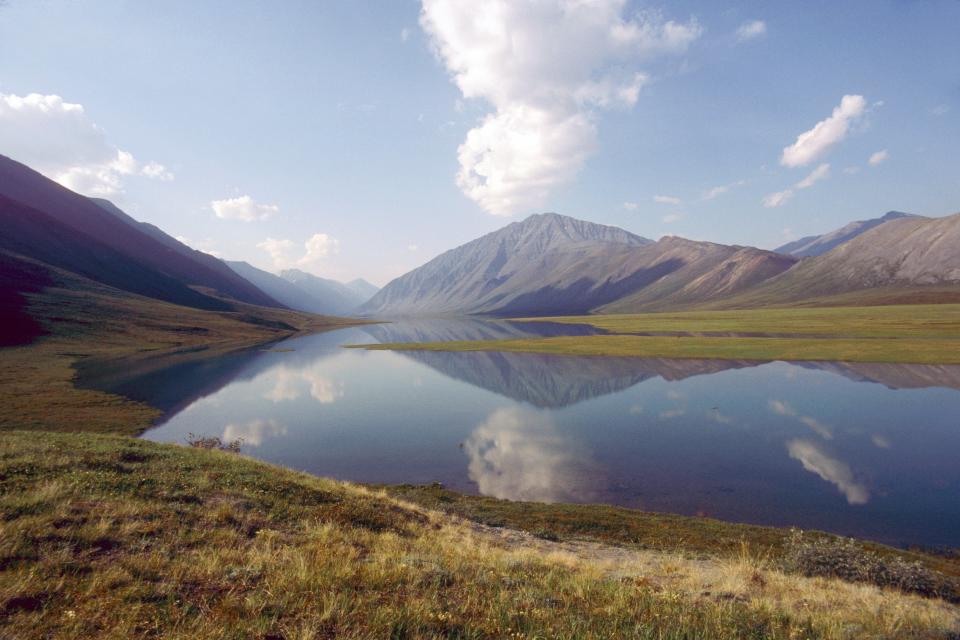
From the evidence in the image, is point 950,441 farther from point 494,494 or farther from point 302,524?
point 302,524

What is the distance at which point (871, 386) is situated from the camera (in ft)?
172

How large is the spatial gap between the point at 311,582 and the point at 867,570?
689 inches

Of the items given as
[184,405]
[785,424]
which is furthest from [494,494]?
Answer: [184,405]

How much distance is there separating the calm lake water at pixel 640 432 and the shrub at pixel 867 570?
854cm

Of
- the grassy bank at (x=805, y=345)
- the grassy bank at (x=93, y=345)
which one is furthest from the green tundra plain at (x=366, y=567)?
the grassy bank at (x=805, y=345)

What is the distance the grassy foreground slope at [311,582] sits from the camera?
6203 mm

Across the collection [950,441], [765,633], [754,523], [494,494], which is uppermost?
[950,441]

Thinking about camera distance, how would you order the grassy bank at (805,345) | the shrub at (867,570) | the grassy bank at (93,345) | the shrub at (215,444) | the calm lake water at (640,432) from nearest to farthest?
1. the shrub at (867,570)
2. the calm lake water at (640,432)
3. the shrub at (215,444)
4. the grassy bank at (93,345)
5. the grassy bank at (805,345)

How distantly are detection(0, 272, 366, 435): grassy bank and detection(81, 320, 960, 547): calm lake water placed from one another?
4724mm

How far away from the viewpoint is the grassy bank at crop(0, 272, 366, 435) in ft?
139

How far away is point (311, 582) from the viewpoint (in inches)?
302

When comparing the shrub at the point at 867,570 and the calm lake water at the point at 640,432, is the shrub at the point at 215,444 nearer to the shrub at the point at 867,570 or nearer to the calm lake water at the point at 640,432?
the calm lake water at the point at 640,432

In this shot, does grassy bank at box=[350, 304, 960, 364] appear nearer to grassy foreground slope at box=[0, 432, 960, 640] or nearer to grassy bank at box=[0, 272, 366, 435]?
grassy bank at box=[0, 272, 366, 435]

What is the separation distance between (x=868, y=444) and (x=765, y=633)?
Answer: 37.5 metres
